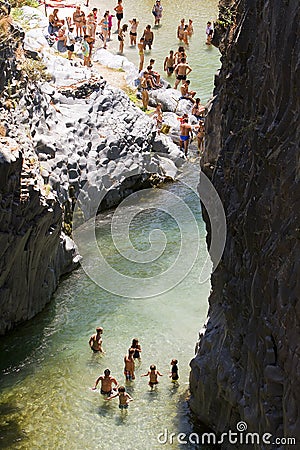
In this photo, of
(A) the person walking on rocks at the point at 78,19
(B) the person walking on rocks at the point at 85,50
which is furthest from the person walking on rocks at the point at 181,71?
(A) the person walking on rocks at the point at 78,19

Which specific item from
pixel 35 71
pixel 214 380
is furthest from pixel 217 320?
pixel 35 71

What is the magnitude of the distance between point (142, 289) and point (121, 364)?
10.2 ft

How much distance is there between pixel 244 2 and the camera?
13.7 m

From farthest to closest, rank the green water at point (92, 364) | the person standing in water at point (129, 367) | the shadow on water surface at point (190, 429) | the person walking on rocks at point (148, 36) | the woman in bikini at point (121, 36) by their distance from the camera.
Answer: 1. the woman in bikini at point (121, 36)
2. the person walking on rocks at point (148, 36)
3. the person standing in water at point (129, 367)
4. the green water at point (92, 364)
5. the shadow on water surface at point (190, 429)

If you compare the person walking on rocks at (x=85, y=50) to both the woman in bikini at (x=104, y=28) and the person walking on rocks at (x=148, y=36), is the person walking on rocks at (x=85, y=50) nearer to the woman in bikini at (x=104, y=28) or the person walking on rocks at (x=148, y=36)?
the woman in bikini at (x=104, y=28)

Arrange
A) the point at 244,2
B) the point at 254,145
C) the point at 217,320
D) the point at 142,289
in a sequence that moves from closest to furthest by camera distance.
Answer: the point at 254,145, the point at 244,2, the point at 217,320, the point at 142,289

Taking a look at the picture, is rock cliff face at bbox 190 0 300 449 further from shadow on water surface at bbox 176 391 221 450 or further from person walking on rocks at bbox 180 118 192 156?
person walking on rocks at bbox 180 118 192 156

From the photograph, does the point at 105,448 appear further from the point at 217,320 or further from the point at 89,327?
the point at 89,327

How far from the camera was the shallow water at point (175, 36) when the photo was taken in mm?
32812

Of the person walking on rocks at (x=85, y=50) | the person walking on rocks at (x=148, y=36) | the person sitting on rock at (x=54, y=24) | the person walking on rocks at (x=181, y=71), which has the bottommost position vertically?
the person walking on rocks at (x=181, y=71)

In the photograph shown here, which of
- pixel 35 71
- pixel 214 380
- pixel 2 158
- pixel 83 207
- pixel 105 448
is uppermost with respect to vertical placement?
pixel 35 71

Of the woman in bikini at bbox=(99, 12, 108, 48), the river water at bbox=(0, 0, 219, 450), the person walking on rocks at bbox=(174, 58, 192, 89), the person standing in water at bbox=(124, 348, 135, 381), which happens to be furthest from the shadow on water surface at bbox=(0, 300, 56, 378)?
the woman in bikini at bbox=(99, 12, 108, 48)

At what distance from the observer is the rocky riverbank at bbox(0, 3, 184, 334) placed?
57.6 ft

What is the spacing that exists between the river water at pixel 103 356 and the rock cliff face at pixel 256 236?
4.05ft
